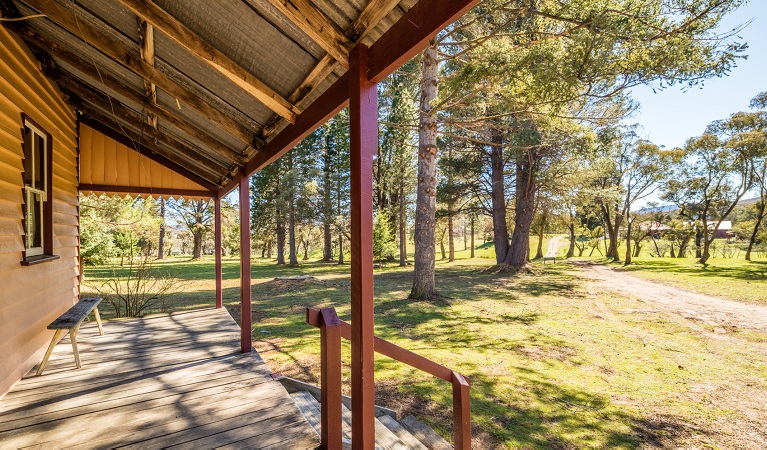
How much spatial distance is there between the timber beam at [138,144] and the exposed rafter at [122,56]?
2565 mm

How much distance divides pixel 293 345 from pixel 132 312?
12.5 ft

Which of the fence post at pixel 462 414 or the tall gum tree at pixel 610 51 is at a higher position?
the tall gum tree at pixel 610 51

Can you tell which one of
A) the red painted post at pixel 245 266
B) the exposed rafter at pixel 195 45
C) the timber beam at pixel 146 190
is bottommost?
the red painted post at pixel 245 266

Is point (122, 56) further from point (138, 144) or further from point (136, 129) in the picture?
point (138, 144)

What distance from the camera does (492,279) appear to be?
13078 millimetres

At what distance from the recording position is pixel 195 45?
7.17ft

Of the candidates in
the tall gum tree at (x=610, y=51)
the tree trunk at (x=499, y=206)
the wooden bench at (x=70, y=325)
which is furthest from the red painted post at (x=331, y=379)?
the tree trunk at (x=499, y=206)

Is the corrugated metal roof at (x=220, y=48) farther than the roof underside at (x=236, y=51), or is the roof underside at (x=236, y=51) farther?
the corrugated metal roof at (x=220, y=48)

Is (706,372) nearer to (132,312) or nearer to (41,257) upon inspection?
(41,257)

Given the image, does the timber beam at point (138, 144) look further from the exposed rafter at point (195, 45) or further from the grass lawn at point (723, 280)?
the grass lawn at point (723, 280)

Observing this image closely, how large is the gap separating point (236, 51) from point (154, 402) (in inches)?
111

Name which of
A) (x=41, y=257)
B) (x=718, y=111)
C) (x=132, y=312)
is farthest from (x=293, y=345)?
A: (x=718, y=111)

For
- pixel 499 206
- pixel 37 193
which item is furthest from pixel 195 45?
pixel 499 206

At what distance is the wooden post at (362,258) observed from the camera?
179 cm
